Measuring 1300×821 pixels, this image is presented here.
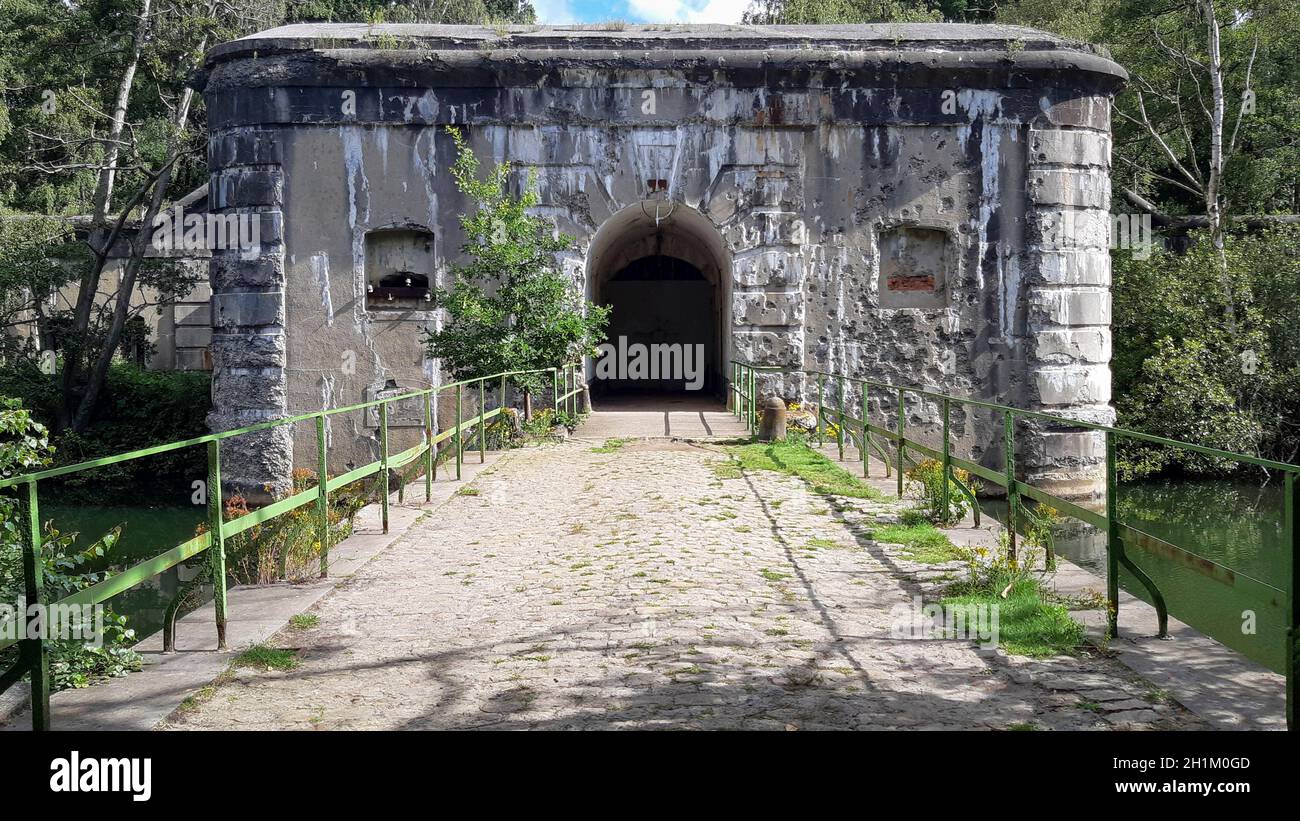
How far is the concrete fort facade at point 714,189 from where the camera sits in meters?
17.7

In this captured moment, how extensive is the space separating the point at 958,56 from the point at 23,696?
1602cm

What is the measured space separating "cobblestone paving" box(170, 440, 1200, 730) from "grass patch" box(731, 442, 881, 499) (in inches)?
55.7

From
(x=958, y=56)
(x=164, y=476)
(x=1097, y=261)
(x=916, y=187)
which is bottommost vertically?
(x=164, y=476)

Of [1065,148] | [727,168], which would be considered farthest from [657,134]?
[1065,148]

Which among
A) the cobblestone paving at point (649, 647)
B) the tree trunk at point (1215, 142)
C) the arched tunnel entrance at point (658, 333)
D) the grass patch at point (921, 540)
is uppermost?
the tree trunk at point (1215, 142)

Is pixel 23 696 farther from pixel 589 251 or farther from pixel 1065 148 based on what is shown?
pixel 1065 148

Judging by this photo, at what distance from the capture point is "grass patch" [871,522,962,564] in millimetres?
8258

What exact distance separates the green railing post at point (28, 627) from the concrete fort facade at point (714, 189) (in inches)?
534

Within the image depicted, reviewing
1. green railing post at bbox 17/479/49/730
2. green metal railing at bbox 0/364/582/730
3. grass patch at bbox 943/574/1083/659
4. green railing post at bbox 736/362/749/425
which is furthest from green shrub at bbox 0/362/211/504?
green railing post at bbox 17/479/49/730

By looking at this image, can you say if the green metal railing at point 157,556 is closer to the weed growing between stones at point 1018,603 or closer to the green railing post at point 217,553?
the green railing post at point 217,553

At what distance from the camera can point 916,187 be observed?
18047mm

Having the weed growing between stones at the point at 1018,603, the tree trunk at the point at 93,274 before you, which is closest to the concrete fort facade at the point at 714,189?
the tree trunk at the point at 93,274

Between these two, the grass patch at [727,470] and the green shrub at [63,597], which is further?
the grass patch at [727,470]

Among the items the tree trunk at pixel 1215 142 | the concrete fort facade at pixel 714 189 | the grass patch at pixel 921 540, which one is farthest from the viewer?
the tree trunk at pixel 1215 142
